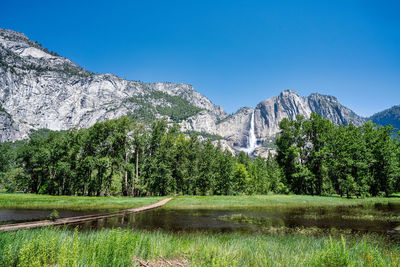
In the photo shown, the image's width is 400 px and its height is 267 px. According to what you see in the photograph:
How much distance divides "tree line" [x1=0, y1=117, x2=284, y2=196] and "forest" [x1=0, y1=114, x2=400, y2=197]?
229mm

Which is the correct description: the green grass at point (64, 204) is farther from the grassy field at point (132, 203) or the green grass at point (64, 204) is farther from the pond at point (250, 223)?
the pond at point (250, 223)

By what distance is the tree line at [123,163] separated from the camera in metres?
52.8

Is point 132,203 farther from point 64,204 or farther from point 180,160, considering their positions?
point 180,160

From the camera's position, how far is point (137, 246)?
6.34 meters

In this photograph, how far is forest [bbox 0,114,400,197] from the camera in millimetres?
49500

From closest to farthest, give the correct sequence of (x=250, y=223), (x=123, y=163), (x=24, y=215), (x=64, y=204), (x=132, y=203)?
(x=250, y=223)
(x=24, y=215)
(x=64, y=204)
(x=132, y=203)
(x=123, y=163)

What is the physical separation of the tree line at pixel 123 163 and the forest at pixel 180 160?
0.75ft

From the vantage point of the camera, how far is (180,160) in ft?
196

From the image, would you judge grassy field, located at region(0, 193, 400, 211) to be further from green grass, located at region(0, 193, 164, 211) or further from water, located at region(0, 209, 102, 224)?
water, located at region(0, 209, 102, 224)

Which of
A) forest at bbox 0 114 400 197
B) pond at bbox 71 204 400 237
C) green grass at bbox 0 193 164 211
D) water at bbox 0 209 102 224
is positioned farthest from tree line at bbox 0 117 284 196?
pond at bbox 71 204 400 237

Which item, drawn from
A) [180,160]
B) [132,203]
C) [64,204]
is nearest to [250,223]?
[132,203]

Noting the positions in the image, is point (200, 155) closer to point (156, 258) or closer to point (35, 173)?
point (35, 173)

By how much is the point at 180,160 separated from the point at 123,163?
1529cm

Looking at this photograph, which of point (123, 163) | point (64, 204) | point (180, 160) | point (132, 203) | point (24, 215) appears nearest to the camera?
point (24, 215)
